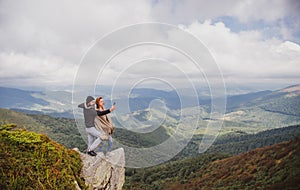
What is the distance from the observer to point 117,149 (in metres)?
11.5

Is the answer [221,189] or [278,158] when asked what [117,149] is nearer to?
[221,189]

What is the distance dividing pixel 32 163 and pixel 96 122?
9.97ft

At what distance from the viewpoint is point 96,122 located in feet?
32.9

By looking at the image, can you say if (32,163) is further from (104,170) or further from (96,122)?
(104,170)

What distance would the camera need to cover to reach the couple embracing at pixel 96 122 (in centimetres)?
951

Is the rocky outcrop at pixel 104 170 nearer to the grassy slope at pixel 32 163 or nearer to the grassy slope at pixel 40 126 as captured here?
the grassy slope at pixel 32 163

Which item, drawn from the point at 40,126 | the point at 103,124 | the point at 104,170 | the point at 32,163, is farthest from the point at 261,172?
the point at 40,126

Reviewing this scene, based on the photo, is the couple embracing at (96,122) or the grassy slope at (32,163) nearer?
the grassy slope at (32,163)

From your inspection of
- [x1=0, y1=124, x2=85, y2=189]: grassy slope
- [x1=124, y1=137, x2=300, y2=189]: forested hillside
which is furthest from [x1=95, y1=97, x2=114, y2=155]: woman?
[x1=124, y1=137, x2=300, y2=189]: forested hillside

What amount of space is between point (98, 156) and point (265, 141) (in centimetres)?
19162

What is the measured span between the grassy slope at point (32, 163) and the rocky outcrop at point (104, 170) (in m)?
0.61

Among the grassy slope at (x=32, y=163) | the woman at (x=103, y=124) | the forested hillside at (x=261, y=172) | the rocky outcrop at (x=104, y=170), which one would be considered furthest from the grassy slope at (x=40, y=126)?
the grassy slope at (x=32, y=163)

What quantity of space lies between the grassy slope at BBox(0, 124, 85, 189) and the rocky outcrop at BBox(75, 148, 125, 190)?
2.01 feet

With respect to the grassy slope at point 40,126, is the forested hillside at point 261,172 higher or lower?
higher
